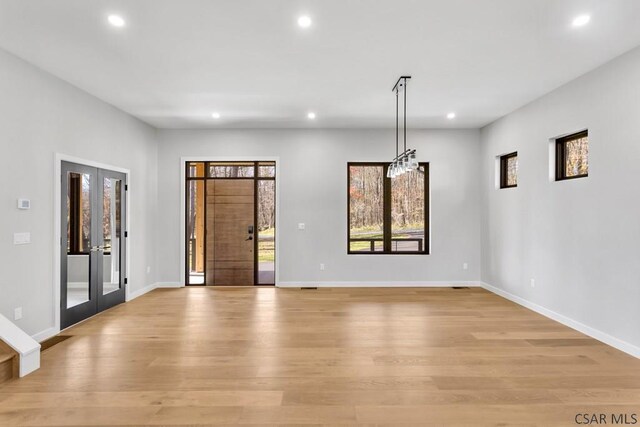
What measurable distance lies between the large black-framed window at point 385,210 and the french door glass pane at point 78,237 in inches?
161

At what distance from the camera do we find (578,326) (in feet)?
13.3

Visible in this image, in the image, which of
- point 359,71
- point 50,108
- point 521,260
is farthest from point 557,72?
point 50,108

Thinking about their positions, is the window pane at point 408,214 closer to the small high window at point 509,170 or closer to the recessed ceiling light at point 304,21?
the small high window at point 509,170

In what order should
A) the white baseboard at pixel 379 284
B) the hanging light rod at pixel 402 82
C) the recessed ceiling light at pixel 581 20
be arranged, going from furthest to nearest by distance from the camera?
the white baseboard at pixel 379 284
the hanging light rod at pixel 402 82
the recessed ceiling light at pixel 581 20

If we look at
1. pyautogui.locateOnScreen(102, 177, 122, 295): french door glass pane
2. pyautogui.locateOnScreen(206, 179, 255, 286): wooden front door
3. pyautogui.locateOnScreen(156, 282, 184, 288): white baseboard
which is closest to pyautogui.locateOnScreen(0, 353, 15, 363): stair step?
pyautogui.locateOnScreen(102, 177, 122, 295): french door glass pane

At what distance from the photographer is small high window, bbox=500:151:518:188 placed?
18.6 feet

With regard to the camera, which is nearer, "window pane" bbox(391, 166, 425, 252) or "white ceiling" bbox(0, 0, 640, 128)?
"white ceiling" bbox(0, 0, 640, 128)

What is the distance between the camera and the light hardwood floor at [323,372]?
94.3 inches

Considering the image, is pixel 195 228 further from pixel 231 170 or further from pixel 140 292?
pixel 140 292

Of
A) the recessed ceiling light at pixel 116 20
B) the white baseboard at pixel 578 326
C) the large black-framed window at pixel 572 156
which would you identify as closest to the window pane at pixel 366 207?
the white baseboard at pixel 578 326

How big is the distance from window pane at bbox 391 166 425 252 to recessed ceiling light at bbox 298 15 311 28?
13.5ft

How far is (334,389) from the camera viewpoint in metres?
2.70

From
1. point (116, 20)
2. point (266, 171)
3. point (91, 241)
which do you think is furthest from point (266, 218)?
point (116, 20)

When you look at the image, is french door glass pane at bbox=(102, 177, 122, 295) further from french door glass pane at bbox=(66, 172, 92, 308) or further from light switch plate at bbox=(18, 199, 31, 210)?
light switch plate at bbox=(18, 199, 31, 210)
